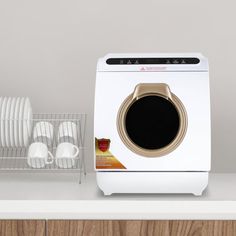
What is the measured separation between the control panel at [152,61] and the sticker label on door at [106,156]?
0.27 metres

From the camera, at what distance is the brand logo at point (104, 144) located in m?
2.21

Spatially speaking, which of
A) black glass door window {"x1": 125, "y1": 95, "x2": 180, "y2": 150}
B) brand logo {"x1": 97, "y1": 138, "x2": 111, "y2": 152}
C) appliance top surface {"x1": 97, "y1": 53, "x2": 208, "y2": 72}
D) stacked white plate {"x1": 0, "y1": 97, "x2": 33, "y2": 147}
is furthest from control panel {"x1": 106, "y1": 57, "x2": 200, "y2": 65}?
stacked white plate {"x1": 0, "y1": 97, "x2": 33, "y2": 147}

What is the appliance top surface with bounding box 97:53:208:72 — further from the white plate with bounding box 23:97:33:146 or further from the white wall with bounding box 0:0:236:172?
the white wall with bounding box 0:0:236:172

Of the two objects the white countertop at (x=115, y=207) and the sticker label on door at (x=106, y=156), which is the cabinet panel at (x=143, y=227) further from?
the sticker label on door at (x=106, y=156)

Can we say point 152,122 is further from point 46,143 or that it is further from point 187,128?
point 46,143

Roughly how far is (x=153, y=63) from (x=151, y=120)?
0.64 ft

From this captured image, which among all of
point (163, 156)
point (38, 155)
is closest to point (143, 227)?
point (163, 156)

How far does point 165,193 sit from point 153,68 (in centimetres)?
42

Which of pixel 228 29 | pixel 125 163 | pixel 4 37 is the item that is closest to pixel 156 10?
pixel 228 29

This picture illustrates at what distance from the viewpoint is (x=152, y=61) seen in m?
2.26

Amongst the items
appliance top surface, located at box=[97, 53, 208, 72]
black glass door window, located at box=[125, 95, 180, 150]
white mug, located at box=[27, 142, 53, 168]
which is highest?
appliance top surface, located at box=[97, 53, 208, 72]

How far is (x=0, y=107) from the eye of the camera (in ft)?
8.59

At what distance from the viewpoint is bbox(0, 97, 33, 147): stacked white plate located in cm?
257

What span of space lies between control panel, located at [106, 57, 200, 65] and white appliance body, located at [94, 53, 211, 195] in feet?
0.12
